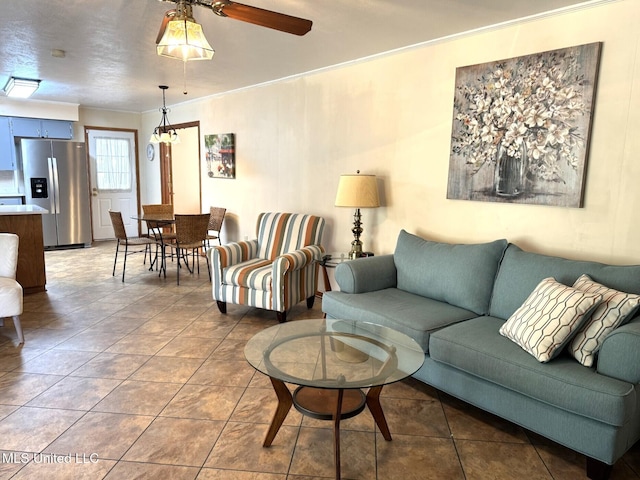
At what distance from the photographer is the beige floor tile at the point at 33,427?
2094mm

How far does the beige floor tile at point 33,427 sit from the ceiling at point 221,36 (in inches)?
→ 94.5

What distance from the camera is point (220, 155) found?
5.90 metres

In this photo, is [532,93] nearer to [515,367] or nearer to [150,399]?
[515,367]

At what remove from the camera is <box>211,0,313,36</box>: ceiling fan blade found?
196cm

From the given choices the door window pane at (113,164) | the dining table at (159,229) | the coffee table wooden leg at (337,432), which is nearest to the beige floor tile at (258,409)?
the coffee table wooden leg at (337,432)

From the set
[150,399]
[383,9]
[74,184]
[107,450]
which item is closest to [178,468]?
[107,450]

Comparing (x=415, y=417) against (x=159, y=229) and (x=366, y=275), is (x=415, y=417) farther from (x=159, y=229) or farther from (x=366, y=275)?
(x=159, y=229)

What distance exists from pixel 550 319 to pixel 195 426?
6.12 feet

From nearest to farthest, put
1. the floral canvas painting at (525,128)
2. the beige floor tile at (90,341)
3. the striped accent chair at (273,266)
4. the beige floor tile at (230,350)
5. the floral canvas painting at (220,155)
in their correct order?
the floral canvas painting at (525,128), the beige floor tile at (230,350), the beige floor tile at (90,341), the striped accent chair at (273,266), the floral canvas painting at (220,155)

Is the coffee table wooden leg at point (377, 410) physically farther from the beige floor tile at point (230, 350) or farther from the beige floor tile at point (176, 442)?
the beige floor tile at point (230, 350)

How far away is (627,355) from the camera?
5.95ft

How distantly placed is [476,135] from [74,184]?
652cm

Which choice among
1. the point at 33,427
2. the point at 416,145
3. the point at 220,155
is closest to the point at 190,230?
the point at 220,155

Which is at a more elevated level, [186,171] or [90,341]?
[186,171]
